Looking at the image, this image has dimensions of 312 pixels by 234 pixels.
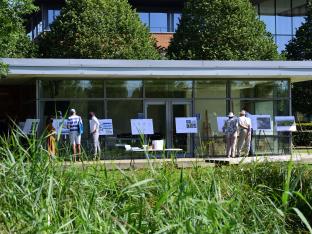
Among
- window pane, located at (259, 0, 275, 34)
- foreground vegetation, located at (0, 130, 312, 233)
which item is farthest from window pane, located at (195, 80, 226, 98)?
window pane, located at (259, 0, 275, 34)

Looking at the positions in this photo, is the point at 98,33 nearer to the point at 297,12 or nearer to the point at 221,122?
the point at 221,122

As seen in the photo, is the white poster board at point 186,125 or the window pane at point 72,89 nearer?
the window pane at point 72,89

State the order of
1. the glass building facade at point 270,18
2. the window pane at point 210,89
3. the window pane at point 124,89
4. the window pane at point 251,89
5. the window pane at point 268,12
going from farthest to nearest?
1. the window pane at point 268,12
2. the glass building facade at point 270,18
3. the window pane at point 251,89
4. the window pane at point 210,89
5. the window pane at point 124,89

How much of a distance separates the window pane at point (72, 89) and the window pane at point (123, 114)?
0.62 m

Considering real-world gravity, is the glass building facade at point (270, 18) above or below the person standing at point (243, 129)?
above

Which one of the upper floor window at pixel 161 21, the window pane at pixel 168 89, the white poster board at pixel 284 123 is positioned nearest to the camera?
the window pane at pixel 168 89

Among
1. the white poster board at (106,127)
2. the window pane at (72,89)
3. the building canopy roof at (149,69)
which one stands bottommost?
the white poster board at (106,127)

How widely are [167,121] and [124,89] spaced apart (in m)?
1.92

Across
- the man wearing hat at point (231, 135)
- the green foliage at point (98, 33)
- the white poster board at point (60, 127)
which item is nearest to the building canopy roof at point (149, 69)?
the man wearing hat at point (231, 135)

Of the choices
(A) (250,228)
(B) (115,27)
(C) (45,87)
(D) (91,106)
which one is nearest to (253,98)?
(D) (91,106)

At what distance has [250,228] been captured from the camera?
19.5ft

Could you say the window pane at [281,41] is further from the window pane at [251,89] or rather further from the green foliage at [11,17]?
the green foliage at [11,17]

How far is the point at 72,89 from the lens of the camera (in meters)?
21.0

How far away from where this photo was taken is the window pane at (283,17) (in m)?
42.8
